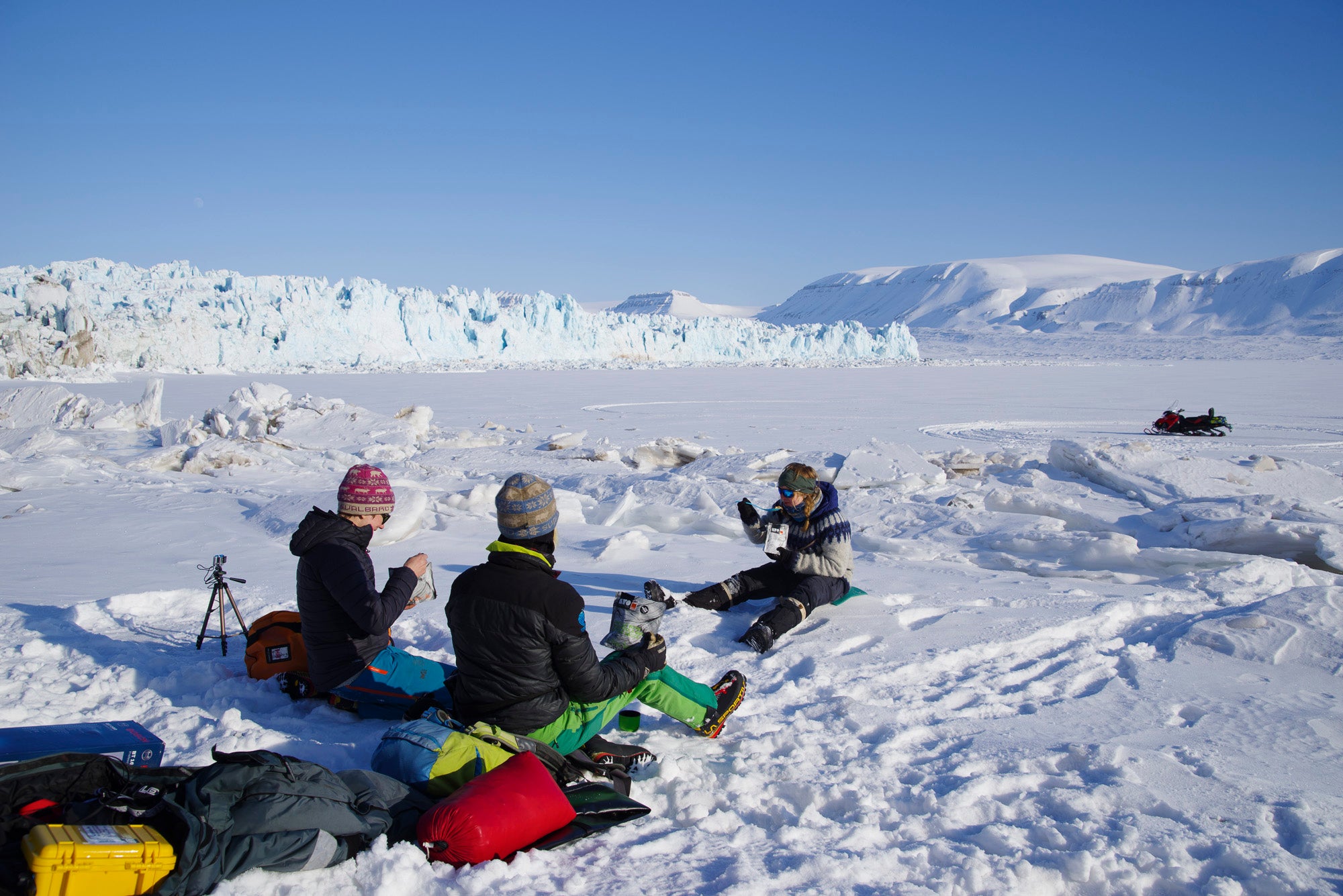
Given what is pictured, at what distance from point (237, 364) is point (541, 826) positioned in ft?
126

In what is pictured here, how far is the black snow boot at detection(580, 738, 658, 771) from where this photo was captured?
93.2 inches

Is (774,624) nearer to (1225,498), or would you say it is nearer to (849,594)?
(849,594)

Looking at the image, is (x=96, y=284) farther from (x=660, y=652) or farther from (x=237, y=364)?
(x=660, y=652)

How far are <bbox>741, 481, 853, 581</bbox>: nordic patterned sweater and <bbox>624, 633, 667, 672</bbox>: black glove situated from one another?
1.40 metres

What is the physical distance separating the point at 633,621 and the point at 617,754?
412 mm

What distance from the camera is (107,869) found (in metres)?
1.49

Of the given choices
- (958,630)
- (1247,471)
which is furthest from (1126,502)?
(958,630)

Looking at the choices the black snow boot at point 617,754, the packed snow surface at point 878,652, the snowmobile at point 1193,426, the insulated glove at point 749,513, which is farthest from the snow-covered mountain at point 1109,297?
the black snow boot at point 617,754

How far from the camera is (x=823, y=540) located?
378cm

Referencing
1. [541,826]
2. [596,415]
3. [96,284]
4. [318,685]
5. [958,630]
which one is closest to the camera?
[541,826]

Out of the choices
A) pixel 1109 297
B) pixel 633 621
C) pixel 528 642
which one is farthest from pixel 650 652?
pixel 1109 297

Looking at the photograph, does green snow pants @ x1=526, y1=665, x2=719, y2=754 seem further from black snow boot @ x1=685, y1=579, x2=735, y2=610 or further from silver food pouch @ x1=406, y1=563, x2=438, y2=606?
black snow boot @ x1=685, y1=579, x2=735, y2=610

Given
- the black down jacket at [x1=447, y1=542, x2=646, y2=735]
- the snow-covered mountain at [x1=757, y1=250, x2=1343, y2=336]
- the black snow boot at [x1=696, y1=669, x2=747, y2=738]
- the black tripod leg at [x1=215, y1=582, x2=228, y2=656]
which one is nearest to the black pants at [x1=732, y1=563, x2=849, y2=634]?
the black snow boot at [x1=696, y1=669, x2=747, y2=738]

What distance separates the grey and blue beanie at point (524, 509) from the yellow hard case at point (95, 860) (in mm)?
988
